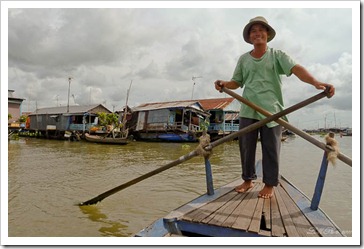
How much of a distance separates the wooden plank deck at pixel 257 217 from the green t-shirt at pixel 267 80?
787 mm

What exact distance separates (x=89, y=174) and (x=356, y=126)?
22.3ft

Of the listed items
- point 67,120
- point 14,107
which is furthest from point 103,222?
point 14,107

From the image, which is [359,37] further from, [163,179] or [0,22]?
[163,179]

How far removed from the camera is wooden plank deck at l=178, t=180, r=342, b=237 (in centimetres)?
200

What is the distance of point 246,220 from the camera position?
7.04 ft

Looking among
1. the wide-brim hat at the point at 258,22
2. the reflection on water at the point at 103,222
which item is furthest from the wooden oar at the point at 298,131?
the reflection on water at the point at 103,222

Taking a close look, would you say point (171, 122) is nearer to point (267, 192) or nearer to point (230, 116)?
point (230, 116)

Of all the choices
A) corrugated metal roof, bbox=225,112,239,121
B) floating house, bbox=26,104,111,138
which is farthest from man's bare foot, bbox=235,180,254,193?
floating house, bbox=26,104,111,138

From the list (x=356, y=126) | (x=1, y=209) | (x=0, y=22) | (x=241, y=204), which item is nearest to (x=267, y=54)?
(x=356, y=126)

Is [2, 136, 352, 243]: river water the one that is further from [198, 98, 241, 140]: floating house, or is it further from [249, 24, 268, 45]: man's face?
[198, 98, 241, 140]: floating house

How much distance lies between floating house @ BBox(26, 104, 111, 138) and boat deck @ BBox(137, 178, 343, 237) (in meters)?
26.2

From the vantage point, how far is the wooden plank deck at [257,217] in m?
2.00

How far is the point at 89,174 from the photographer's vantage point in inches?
305

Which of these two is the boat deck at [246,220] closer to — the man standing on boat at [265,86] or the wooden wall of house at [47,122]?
the man standing on boat at [265,86]
